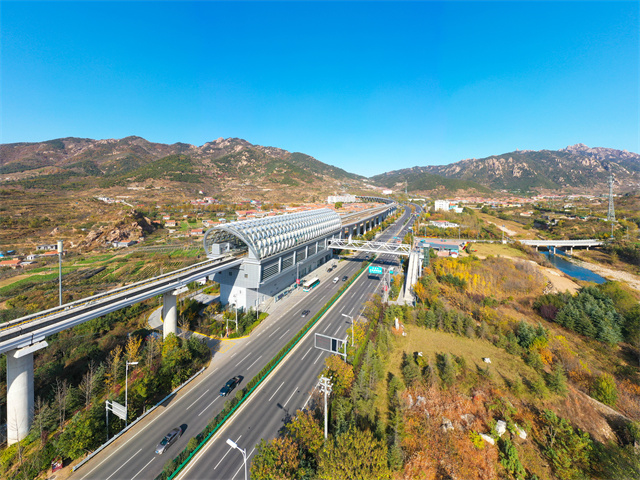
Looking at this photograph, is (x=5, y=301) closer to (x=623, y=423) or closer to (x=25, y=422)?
(x=25, y=422)

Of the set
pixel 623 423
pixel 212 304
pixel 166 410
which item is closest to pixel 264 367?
pixel 166 410

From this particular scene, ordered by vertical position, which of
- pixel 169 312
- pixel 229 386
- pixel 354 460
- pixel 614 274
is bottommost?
pixel 229 386

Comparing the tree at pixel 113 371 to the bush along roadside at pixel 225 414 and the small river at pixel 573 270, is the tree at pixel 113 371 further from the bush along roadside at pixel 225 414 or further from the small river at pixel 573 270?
the small river at pixel 573 270

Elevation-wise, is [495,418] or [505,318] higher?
[505,318]

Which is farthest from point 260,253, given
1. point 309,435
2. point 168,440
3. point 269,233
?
point 309,435

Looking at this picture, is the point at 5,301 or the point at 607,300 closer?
the point at 607,300

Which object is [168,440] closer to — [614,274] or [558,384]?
[558,384]

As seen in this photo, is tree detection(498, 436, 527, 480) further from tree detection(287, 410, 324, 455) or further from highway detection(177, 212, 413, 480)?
highway detection(177, 212, 413, 480)

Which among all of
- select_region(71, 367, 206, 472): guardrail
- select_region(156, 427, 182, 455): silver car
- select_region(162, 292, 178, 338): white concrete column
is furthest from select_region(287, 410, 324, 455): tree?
select_region(162, 292, 178, 338): white concrete column
